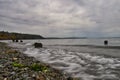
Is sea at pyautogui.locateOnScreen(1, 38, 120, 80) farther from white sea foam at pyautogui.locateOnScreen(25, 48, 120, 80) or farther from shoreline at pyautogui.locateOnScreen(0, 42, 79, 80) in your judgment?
shoreline at pyautogui.locateOnScreen(0, 42, 79, 80)

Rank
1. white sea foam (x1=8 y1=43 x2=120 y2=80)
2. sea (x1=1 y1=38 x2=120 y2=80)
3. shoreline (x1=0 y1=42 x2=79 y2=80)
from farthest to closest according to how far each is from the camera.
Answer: sea (x1=1 y1=38 x2=120 y2=80)
white sea foam (x1=8 y1=43 x2=120 y2=80)
shoreline (x1=0 y1=42 x2=79 y2=80)

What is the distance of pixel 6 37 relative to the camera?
194m

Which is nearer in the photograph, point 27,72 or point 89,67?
point 27,72

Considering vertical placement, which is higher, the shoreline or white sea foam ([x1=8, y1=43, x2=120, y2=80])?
the shoreline

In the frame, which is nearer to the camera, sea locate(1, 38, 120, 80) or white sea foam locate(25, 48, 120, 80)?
white sea foam locate(25, 48, 120, 80)

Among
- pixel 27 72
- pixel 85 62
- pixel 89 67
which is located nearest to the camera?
Result: pixel 27 72

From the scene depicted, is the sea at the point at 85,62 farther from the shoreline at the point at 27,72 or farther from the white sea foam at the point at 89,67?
the shoreline at the point at 27,72

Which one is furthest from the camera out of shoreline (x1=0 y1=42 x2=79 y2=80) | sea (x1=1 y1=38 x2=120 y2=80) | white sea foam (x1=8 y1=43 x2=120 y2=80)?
sea (x1=1 y1=38 x2=120 y2=80)

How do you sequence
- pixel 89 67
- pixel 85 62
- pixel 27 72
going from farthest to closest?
pixel 85 62 → pixel 89 67 → pixel 27 72

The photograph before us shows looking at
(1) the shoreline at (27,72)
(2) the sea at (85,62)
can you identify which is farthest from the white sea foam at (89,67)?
(1) the shoreline at (27,72)

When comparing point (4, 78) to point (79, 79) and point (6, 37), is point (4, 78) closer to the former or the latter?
point (79, 79)

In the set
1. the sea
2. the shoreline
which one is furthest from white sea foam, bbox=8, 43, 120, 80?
the shoreline

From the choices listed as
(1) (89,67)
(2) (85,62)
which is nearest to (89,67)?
(1) (89,67)

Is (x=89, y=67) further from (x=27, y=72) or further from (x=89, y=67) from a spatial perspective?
(x=27, y=72)
